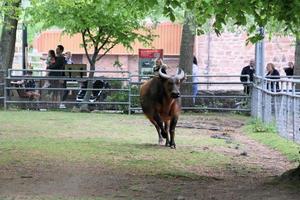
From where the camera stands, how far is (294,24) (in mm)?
9984

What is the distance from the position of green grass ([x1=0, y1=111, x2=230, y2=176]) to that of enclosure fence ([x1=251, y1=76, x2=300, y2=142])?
5.26ft

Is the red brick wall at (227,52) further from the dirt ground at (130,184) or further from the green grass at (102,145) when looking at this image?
the dirt ground at (130,184)

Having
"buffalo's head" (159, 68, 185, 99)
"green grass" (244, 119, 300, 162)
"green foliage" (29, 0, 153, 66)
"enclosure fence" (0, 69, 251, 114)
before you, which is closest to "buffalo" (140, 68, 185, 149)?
"buffalo's head" (159, 68, 185, 99)

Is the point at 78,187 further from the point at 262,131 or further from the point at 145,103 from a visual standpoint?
the point at 262,131

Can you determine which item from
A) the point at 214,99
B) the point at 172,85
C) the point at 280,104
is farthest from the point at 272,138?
the point at 214,99

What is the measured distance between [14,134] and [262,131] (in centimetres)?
601

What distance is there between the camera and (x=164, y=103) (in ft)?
44.7

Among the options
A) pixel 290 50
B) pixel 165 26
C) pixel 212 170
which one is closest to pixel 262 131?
pixel 212 170

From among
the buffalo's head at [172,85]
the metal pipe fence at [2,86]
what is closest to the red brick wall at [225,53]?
the metal pipe fence at [2,86]

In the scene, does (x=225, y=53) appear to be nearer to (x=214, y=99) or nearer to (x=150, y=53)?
(x=150, y=53)

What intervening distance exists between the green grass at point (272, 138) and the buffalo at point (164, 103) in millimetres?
2230

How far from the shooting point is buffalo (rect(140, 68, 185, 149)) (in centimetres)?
1330

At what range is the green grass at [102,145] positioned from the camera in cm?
1110

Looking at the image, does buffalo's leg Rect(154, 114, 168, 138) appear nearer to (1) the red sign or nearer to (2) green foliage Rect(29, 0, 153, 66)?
(2) green foliage Rect(29, 0, 153, 66)
